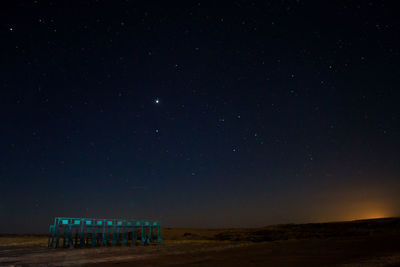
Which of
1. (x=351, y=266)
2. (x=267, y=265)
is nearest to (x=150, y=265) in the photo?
(x=267, y=265)

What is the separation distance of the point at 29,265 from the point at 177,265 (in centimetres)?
574

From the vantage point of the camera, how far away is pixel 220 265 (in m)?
11.1

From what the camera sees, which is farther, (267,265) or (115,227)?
(115,227)

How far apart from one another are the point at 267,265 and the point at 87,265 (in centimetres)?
672

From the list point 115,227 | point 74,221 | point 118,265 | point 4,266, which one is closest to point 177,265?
point 118,265

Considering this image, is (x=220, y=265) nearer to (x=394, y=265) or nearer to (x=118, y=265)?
(x=118, y=265)

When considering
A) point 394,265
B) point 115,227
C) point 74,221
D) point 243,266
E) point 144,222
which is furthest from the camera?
point 144,222

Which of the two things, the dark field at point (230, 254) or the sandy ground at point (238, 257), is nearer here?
Answer: the sandy ground at point (238, 257)

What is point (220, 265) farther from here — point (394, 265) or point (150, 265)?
point (394, 265)

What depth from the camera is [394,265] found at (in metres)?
9.62

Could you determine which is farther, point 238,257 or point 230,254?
point 230,254

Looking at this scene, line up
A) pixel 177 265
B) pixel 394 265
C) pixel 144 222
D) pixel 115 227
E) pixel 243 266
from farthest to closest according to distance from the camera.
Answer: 1. pixel 144 222
2. pixel 115 227
3. pixel 177 265
4. pixel 243 266
5. pixel 394 265

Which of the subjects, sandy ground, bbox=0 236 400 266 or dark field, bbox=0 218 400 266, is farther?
dark field, bbox=0 218 400 266

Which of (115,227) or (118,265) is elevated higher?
(115,227)
